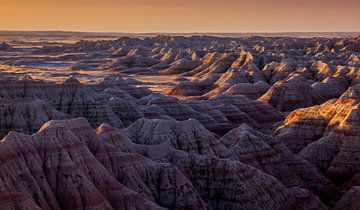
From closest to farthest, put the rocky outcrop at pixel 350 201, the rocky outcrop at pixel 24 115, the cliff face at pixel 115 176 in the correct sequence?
the cliff face at pixel 115 176
the rocky outcrop at pixel 350 201
the rocky outcrop at pixel 24 115

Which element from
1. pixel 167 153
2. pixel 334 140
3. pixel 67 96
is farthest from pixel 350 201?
pixel 67 96

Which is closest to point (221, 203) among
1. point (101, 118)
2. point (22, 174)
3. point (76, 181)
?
point (76, 181)

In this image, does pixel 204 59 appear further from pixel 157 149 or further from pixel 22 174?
pixel 22 174

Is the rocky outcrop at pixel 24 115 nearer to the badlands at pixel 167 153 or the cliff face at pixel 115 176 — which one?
the badlands at pixel 167 153

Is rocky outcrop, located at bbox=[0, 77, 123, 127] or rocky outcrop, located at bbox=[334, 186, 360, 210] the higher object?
rocky outcrop, located at bbox=[0, 77, 123, 127]

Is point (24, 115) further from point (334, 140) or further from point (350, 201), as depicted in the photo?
point (350, 201)

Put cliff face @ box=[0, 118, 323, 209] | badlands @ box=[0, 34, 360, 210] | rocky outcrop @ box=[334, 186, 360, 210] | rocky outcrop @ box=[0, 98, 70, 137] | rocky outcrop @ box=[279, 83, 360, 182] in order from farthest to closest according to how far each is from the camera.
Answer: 1. rocky outcrop @ box=[279, 83, 360, 182]
2. rocky outcrop @ box=[0, 98, 70, 137]
3. rocky outcrop @ box=[334, 186, 360, 210]
4. badlands @ box=[0, 34, 360, 210]
5. cliff face @ box=[0, 118, 323, 209]

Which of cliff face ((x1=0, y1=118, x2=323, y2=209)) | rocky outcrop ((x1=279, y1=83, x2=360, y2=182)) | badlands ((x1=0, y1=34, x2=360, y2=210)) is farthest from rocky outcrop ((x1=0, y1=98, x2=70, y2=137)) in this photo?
rocky outcrop ((x1=279, y1=83, x2=360, y2=182))

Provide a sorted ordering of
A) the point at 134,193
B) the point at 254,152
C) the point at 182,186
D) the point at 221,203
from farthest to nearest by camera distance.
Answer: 1. the point at 254,152
2. the point at 221,203
3. the point at 182,186
4. the point at 134,193

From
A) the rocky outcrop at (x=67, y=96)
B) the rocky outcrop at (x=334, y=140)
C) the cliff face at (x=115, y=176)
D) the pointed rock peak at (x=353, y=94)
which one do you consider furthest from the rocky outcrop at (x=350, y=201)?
the pointed rock peak at (x=353, y=94)

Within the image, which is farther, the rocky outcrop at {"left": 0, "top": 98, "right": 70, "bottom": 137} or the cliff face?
the rocky outcrop at {"left": 0, "top": 98, "right": 70, "bottom": 137}

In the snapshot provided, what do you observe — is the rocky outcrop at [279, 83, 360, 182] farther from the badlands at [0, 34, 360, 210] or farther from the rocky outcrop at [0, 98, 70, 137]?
the rocky outcrop at [0, 98, 70, 137]
